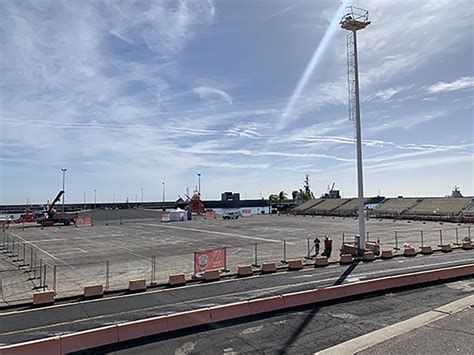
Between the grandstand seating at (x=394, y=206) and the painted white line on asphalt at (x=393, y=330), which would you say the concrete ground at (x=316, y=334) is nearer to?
the painted white line on asphalt at (x=393, y=330)

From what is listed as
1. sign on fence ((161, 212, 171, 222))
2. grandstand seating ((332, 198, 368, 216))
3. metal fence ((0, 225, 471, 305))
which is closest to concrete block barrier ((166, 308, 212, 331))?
metal fence ((0, 225, 471, 305))

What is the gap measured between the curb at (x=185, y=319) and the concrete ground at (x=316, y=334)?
1.02 feet

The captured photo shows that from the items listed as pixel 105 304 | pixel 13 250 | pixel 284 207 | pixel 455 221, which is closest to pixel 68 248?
pixel 13 250

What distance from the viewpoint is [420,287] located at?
1546 centimetres

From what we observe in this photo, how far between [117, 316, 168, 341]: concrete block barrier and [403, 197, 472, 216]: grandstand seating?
63.5 metres

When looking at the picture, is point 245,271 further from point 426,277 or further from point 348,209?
point 348,209

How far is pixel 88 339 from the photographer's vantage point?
31.9 ft

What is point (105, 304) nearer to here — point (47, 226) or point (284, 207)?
point (47, 226)

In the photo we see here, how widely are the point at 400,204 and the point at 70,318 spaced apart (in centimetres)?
7911

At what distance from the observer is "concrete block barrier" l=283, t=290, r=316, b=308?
41.9 ft

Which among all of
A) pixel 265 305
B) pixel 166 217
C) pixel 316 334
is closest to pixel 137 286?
pixel 265 305

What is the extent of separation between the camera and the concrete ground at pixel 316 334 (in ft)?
30.1

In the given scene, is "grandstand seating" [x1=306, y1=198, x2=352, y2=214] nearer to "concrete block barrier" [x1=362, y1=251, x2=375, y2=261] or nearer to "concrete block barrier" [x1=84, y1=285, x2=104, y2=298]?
"concrete block barrier" [x1=362, y1=251, x2=375, y2=261]

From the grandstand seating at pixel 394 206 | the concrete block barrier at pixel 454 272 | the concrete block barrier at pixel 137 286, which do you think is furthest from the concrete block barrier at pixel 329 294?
the grandstand seating at pixel 394 206
